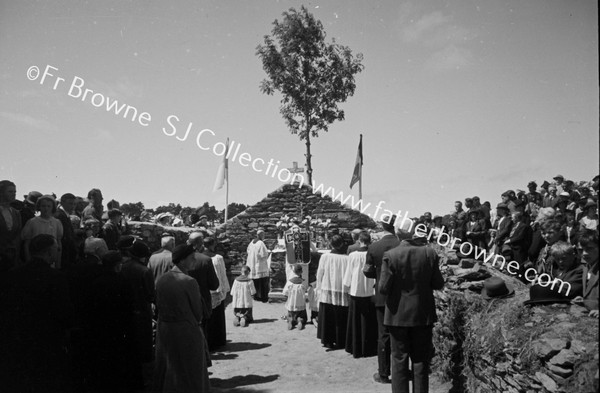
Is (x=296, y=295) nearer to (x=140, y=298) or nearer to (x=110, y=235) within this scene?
(x=110, y=235)

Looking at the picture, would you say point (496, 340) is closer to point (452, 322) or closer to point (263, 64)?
point (452, 322)

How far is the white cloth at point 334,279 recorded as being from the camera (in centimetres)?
755

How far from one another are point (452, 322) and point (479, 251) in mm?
4451

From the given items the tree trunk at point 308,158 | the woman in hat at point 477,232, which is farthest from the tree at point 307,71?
the woman in hat at point 477,232

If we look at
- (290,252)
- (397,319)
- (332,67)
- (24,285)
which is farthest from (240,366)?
(332,67)

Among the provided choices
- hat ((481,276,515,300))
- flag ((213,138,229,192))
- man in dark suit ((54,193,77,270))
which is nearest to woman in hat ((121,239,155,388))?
man in dark suit ((54,193,77,270))

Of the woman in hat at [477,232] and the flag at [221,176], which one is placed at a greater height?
the flag at [221,176]

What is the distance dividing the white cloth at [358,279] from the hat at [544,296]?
2.81 meters

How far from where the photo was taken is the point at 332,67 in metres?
20.9

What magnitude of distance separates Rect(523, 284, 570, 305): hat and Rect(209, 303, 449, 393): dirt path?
1771mm

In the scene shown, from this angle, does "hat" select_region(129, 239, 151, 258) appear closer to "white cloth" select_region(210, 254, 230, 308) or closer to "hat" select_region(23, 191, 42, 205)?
"white cloth" select_region(210, 254, 230, 308)

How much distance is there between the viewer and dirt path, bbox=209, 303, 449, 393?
229 inches

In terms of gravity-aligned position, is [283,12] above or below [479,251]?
above

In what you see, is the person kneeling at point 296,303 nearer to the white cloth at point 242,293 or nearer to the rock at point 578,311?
the white cloth at point 242,293
